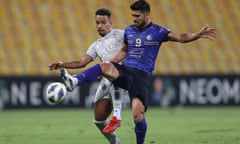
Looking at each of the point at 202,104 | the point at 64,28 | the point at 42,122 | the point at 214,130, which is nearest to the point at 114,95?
the point at 214,130

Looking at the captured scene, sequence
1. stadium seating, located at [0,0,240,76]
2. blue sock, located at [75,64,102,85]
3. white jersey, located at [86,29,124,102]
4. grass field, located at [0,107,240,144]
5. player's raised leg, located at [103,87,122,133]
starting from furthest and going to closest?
stadium seating, located at [0,0,240,76], grass field, located at [0,107,240,144], white jersey, located at [86,29,124,102], player's raised leg, located at [103,87,122,133], blue sock, located at [75,64,102,85]

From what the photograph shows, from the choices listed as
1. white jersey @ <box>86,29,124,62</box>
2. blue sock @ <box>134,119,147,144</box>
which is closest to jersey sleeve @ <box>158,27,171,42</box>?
white jersey @ <box>86,29,124,62</box>

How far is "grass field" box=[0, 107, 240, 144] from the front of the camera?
41.3 feet

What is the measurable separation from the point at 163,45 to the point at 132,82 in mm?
15692

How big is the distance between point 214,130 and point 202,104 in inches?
351

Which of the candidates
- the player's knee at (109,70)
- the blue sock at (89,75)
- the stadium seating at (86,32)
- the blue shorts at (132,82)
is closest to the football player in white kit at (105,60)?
the blue shorts at (132,82)

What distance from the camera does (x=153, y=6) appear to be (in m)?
26.4

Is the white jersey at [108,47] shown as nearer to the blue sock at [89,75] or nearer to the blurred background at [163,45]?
the blue sock at [89,75]

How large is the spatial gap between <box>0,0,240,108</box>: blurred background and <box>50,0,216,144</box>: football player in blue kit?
12.0m

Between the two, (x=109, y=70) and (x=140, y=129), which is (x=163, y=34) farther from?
(x=140, y=129)

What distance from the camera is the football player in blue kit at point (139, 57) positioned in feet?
33.2

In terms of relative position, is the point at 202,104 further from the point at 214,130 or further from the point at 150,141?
the point at 150,141

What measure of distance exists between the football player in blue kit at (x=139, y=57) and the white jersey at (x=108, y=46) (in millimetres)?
342

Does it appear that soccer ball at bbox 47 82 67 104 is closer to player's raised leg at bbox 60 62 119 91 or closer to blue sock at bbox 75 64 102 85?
player's raised leg at bbox 60 62 119 91
